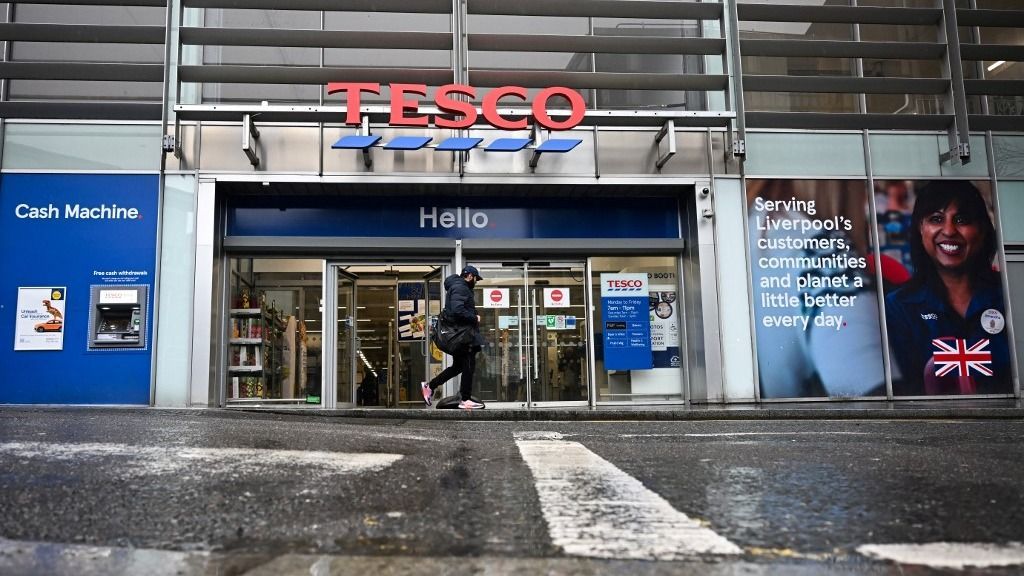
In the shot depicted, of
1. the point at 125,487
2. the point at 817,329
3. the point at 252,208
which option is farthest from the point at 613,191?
the point at 125,487

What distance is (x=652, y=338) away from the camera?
13430 mm

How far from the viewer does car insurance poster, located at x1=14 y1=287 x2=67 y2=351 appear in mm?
11766

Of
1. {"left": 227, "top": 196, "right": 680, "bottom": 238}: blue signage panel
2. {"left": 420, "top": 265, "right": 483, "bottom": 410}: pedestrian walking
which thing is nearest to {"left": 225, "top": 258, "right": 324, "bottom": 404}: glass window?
{"left": 227, "top": 196, "right": 680, "bottom": 238}: blue signage panel

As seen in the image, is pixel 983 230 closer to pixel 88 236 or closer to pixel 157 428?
pixel 157 428

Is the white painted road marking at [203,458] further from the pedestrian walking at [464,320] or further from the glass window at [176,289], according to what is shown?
the glass window at [176,289]

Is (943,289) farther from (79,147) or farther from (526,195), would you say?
(79,147)

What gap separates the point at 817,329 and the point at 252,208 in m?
9.06

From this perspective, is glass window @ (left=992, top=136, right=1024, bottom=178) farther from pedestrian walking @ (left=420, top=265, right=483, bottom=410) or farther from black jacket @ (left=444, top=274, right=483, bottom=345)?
black jacket @ (left=444, top=274, right=483, bottom=345)

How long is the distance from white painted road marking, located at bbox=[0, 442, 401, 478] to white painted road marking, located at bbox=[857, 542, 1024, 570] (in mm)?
2203

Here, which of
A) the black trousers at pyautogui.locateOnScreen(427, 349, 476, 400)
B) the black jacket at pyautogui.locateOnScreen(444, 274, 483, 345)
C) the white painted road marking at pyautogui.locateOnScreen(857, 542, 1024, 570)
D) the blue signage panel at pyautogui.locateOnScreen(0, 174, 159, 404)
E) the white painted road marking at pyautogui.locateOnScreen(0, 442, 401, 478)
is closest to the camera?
the white painted road marking at pyautogui.locateOnScreen(857, 542, 1024, 570)

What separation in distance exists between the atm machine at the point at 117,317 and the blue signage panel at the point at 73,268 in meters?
0.05

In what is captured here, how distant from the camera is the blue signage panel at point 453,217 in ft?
42.9

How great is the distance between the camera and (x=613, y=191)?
1324cm

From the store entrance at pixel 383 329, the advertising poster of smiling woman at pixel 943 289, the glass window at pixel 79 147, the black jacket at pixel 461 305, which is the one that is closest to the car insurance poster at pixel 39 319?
the glass window at pixel 79 147
